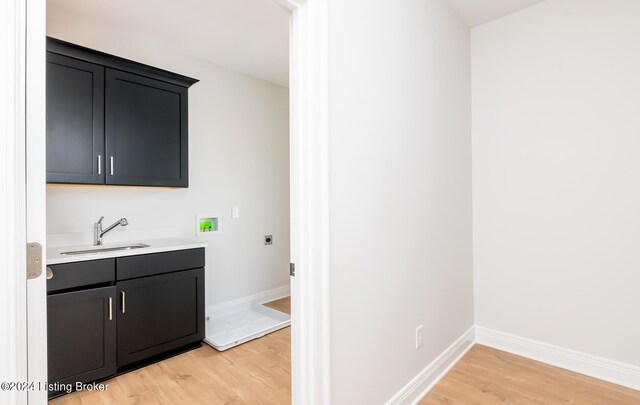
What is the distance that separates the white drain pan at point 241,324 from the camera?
2.70m

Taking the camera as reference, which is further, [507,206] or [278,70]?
[278,70]

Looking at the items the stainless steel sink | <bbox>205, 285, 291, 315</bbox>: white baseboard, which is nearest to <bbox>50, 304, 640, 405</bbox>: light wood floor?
<bbox>205, 285, 291, 315</bbox>: white baseboard

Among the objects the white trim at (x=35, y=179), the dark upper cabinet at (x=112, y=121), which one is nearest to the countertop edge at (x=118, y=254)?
the dark upper cabinet at (x=112, y=121)

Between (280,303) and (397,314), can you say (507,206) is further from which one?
(280,303)

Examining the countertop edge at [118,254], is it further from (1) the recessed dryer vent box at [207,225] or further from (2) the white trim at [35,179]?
(2) the white trim at [35,179]

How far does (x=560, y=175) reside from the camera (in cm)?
232

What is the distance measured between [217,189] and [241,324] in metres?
1.34

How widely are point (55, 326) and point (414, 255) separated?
2171 millimetres

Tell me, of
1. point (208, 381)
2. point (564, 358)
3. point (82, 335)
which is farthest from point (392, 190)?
point (82, 335)

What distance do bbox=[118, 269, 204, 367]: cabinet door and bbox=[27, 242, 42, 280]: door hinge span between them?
5.44ft

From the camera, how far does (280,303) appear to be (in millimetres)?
3730

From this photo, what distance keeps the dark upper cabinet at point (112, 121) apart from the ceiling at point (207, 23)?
38cm

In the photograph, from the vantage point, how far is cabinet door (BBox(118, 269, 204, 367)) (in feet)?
7.29

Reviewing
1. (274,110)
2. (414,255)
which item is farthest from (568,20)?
(274,110)
